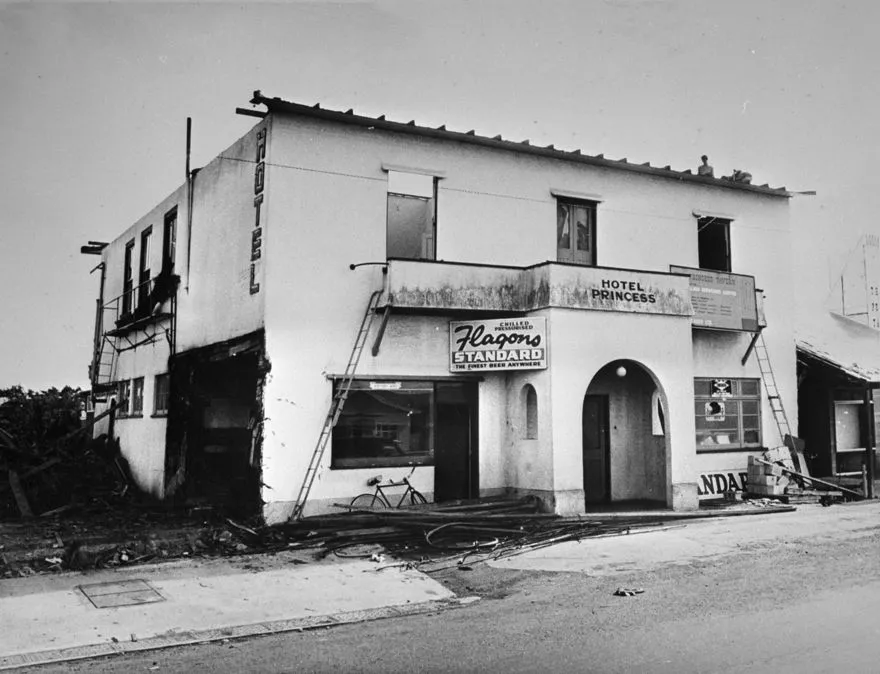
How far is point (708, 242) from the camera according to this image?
20391 millimetres

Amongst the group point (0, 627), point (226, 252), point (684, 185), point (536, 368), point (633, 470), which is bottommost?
point (0, 627)

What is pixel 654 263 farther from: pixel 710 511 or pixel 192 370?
pixel 192 370

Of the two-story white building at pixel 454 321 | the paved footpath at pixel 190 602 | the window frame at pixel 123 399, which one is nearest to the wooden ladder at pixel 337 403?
the two-story white building at pixel 454 321

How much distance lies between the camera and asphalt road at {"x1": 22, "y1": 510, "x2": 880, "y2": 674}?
22.2 feet

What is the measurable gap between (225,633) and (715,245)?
16.0 metres

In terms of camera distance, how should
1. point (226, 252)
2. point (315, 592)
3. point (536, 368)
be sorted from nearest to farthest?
1. point (315, 592)
2. point (536, 368)
3. point (226, 252)

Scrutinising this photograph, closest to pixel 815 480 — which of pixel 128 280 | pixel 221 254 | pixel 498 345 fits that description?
pixel 498 345

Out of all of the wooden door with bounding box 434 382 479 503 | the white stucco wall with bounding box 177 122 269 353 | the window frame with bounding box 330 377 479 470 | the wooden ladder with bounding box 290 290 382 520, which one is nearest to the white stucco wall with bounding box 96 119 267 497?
the white stucco wall with bounding box 177 122 269 353

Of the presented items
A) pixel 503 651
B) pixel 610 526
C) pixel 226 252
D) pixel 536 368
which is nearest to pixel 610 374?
pixel 536 368

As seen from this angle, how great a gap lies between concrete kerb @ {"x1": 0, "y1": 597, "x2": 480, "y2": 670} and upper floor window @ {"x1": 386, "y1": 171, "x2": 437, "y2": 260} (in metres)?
8.17

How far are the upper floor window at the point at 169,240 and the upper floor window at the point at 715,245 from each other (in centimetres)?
1319

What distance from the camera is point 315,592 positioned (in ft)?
33.6

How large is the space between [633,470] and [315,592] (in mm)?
9955

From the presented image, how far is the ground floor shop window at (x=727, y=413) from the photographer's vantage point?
62.6ft
